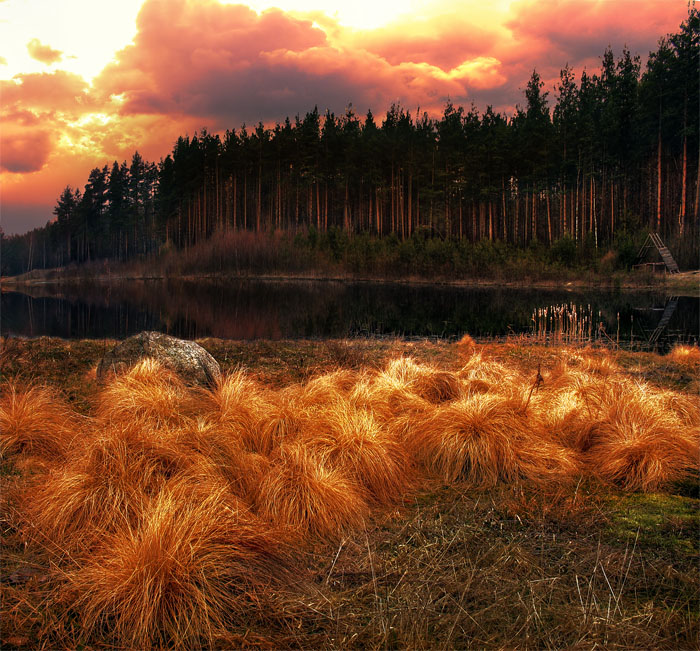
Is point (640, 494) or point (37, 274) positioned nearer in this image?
point (640, 494)

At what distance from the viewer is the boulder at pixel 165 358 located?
762cm

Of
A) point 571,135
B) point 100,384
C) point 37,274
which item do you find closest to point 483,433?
point 100,384

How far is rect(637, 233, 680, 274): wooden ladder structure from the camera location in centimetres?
3234

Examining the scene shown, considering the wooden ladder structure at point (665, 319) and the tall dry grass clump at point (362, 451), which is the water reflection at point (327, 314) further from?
the tall dry grass clump at point (362, 451)

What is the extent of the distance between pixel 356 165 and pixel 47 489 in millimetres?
52336

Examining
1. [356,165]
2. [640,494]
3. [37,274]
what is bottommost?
[640,494]

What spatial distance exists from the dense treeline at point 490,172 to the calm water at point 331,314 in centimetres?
1419

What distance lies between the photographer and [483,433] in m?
4.78

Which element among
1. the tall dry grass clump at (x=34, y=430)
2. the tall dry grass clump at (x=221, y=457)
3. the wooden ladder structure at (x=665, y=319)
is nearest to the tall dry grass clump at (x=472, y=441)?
the tall dry grass clump at (x=221, y=457)

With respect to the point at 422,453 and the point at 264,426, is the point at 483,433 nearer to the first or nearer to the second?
the point at 422,453

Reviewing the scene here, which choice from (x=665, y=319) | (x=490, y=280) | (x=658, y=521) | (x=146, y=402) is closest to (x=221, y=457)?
(x=146, y=402)

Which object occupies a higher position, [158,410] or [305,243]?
[305,243]

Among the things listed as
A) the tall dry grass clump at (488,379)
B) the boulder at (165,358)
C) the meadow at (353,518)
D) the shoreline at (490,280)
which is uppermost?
the shoreline at (490,280)

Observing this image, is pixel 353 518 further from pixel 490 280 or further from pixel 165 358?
pixel 490 280
